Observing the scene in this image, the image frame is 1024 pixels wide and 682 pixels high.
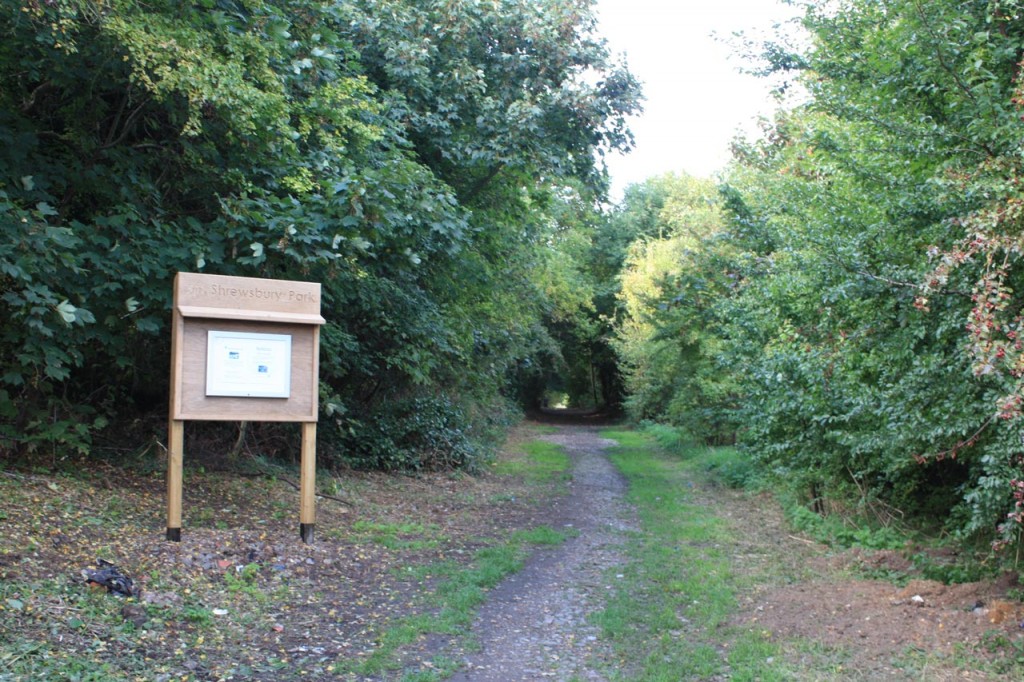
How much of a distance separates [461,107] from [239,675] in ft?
36.4

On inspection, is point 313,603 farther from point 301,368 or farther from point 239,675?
point 301,368

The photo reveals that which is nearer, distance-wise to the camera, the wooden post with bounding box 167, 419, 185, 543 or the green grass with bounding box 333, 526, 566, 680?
the green grass with bounding box 333, 526, 566, 680

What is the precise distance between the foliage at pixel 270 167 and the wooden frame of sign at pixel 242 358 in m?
0.70

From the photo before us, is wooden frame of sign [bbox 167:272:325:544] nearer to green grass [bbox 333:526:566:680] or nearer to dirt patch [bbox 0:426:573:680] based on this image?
dirt patch [bbox 0:426:573:680]

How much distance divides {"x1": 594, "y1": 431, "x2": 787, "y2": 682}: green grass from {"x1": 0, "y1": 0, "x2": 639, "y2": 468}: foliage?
15.1 feet

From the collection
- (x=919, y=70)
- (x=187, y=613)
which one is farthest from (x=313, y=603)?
(x=919, y=70)

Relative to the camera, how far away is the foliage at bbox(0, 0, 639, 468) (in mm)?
7516

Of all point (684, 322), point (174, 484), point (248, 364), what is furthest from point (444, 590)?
point (684, 322)

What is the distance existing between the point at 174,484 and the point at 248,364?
1.26 meters

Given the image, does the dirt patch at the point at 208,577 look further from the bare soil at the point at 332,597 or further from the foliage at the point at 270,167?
the foliage at the point at 270,167

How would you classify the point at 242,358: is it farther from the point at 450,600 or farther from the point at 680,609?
the point at 680,609

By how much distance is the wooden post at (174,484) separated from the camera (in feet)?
23.7

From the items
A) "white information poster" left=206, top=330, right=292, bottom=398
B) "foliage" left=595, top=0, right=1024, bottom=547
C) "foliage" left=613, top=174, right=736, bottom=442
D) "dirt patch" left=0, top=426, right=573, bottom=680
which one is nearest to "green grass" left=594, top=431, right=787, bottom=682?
"dirt patch" left=0, top=426, right=573, bottom=680

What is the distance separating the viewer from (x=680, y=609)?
283 inches
